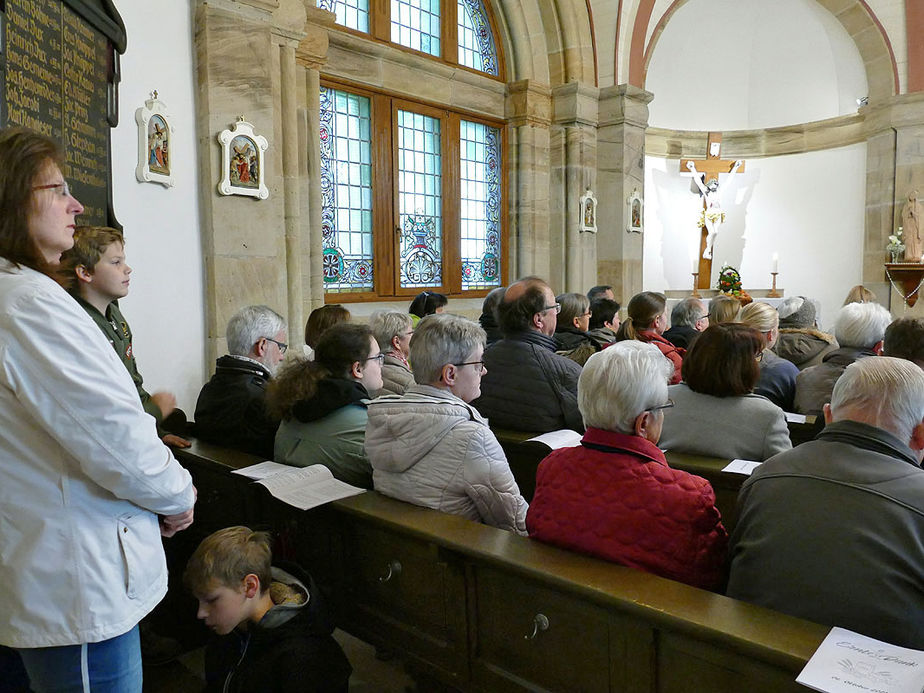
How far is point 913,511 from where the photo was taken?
1.57 meters

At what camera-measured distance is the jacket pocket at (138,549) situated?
1.50 metres

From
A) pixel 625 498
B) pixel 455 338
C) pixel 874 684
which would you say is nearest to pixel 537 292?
pixel 455 338

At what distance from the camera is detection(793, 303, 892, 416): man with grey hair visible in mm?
Result: 3660

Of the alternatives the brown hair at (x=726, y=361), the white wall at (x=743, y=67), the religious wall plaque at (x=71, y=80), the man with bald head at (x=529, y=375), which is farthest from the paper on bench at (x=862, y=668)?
the white wall at (x=743, y=67)

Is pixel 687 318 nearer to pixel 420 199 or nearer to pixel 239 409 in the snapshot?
pixel 239 409

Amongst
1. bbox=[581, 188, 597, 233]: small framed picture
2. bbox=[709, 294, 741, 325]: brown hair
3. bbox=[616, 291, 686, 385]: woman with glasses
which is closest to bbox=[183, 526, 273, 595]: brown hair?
bbox=[616, 291, 686, 385]: woman with glasses

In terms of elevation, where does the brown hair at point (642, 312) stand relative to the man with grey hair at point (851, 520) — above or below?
above

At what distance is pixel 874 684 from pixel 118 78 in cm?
→ 438

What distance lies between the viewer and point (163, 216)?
4.81 meters

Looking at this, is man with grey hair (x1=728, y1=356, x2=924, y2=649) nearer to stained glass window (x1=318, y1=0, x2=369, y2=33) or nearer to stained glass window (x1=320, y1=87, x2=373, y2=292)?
stained glass window (x1=320, y1=87, x2=373, y2=292)

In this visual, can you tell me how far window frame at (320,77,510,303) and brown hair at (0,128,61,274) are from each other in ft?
19.9

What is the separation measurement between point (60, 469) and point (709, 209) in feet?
42.2

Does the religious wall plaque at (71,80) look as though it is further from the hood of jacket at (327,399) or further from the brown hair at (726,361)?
the brown hair at (726,361)

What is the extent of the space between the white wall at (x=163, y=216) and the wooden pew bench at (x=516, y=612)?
212 cm
